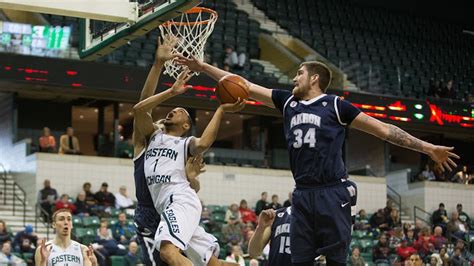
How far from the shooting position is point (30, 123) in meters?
26.1

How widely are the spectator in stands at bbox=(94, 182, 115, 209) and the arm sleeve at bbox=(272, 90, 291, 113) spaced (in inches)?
569

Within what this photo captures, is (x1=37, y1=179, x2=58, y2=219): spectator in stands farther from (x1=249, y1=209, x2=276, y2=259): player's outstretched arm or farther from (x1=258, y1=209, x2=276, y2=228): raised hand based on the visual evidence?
(x1=258, y1=209, x2=276, y2=228): raised hand

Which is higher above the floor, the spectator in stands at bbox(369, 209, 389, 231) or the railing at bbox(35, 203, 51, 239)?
the railing at bbox(35, 203, 51, 239)

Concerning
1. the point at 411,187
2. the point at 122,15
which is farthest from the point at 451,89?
the point at 122,15

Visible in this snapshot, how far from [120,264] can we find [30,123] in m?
9.79

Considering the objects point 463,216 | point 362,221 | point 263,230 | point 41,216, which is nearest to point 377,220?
point 362,221

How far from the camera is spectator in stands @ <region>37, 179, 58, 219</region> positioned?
20953 mm

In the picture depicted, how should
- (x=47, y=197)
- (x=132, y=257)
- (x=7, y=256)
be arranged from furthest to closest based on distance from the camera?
1. (x=47, y=197)
2. (x=132, y=257)
3. (x=7, y=256)

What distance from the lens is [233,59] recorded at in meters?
26.1

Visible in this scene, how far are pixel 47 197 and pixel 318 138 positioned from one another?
1498 cm

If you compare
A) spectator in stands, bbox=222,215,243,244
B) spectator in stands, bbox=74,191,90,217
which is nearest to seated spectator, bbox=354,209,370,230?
spectator in stands, bbox=222,215,243,244

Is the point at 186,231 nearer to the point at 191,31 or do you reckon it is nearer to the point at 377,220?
the point at 191,31

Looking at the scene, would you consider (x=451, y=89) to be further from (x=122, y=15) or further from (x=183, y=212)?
(x=183, y=212)

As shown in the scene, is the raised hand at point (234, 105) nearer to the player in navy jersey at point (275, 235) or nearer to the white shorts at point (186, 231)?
the white shorts at point (186, 231)
